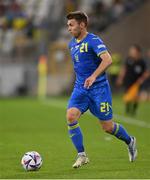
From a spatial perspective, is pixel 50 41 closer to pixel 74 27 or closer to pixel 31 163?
pixel 74 27

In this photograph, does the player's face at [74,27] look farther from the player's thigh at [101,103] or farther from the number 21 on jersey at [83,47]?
the player's thigh at [101,103]

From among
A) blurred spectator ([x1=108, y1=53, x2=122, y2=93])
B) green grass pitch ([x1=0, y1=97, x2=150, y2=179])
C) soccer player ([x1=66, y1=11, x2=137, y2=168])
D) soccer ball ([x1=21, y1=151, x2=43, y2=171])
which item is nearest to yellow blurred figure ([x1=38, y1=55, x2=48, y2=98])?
blurred spectator ([x1=108, y1=53, x2=122, y2=93])

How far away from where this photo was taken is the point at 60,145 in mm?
15516

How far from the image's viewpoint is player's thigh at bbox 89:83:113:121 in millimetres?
11820

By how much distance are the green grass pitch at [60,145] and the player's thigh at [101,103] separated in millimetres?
792

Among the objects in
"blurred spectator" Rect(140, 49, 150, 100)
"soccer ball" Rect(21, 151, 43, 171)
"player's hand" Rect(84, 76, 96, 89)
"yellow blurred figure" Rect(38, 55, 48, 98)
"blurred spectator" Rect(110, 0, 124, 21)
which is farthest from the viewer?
"blurred spectator" Rect(110, 0, 124, 21)

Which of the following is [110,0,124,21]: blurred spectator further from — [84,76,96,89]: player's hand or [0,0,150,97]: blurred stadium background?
[84,76,96,89]: player's hand

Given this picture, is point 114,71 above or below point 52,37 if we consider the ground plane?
below

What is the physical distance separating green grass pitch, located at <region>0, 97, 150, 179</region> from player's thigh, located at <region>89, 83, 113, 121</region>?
2.60 feet

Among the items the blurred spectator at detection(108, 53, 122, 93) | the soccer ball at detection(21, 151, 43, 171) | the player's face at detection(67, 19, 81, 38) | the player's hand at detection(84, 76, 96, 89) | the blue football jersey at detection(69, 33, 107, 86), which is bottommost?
the soccer ball at detection(21, 151, 43, 171)

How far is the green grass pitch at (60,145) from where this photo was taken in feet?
36.3

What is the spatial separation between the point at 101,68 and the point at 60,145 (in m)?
4.28

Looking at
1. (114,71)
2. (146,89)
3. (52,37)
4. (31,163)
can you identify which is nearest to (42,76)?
(52,37)

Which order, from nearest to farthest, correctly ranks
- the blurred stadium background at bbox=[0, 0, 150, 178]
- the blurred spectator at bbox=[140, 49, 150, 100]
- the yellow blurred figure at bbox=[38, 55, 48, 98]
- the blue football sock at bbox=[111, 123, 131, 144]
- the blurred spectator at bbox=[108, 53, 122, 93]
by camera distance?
the blue football sock at bbox=[111, 123, 131, 144], the blurred spectator at bbox=[140, 49, 150, 100], the yellow blurred figure at bbox=[38, 55, 48, 98], the blurred stadium background at bbox=[0, 0, 150, 178], the blurred spectator at bbox=[108, 53, 122, 93]
